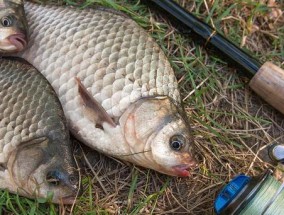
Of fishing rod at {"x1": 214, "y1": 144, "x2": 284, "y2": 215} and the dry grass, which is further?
the dry grass

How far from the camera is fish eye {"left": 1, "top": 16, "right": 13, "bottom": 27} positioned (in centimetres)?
263

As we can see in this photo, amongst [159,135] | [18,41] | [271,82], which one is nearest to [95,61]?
[18,41]

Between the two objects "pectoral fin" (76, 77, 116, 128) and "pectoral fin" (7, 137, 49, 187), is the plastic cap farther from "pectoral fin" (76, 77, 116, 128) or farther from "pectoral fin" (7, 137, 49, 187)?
"pectoral fin" (7, 137, 49, 187)

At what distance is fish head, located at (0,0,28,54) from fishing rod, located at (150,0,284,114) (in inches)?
31.5

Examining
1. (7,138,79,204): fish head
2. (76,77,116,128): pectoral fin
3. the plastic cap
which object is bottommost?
(7,138,79,204): fish head

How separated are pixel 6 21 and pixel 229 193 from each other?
1386 mm

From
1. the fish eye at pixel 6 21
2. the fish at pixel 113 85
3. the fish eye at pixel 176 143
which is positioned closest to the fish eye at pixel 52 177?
the fish at pixel 113 85

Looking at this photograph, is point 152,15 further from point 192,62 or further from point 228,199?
point 228,199

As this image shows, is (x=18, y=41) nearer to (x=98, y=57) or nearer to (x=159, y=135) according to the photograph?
(x=98, y=57)

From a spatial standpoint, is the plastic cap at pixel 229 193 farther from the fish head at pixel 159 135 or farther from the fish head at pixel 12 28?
the fish head at pixel 12 28

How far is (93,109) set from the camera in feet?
8.45

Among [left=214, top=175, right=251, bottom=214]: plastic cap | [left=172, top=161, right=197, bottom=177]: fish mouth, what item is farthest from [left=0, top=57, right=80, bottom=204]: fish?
[left=214, top=175, right=251, bottom=214]: plastic cap

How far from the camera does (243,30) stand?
3.31 m

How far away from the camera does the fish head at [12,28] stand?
263 cm
